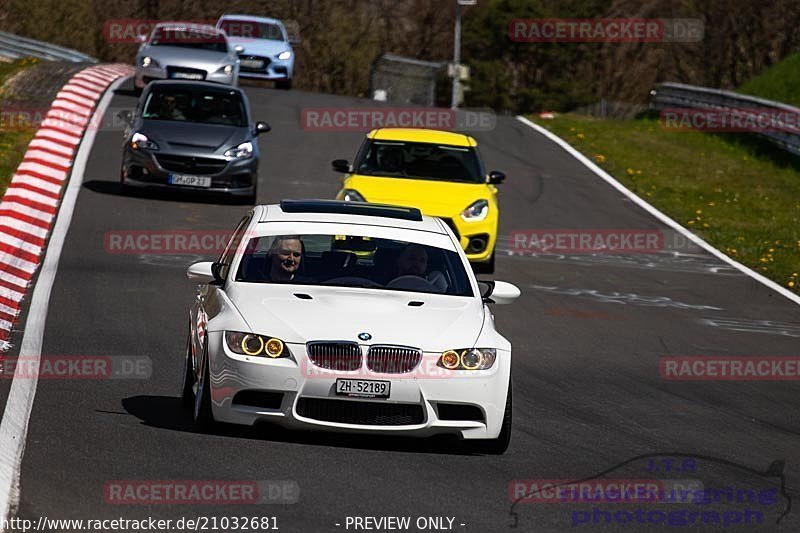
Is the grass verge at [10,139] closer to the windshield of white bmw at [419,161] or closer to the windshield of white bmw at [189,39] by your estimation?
the windshield of white bmw at [189,39]

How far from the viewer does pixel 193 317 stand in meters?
10.0

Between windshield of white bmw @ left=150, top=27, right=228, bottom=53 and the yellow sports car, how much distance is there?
509 inches

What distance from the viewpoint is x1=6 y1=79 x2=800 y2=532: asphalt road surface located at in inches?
303

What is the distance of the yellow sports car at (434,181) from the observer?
18.0 m

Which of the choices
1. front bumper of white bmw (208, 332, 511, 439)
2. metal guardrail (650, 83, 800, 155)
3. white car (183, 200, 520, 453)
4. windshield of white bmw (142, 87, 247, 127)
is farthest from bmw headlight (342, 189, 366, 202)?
metal guardrail (650, 83, 800, 155)

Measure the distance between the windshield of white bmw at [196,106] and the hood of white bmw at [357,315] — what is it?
532 inches

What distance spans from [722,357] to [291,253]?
18.6ft

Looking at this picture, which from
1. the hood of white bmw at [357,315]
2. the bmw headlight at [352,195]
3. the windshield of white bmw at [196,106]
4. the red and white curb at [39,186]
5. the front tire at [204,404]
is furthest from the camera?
the windshield of white bmw at [196,106]

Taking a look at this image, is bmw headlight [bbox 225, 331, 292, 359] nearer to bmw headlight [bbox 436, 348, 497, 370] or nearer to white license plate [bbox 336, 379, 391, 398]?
white license plate [bbox 336, 379, 391, 398]

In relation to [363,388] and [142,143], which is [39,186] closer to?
[142,143]

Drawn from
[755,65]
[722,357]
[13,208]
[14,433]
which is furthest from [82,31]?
[14,433]

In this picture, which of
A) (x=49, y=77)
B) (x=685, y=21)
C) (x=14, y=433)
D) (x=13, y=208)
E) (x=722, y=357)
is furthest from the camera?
(x=685, y=21)

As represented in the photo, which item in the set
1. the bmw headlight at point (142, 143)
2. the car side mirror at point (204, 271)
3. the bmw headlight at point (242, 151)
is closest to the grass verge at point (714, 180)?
the bmw headlight at point (242, 151)

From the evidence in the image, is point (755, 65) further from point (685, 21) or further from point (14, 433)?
point (14, 433)
